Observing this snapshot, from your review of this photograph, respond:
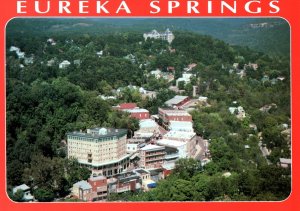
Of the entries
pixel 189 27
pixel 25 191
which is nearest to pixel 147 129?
pixel 189 27

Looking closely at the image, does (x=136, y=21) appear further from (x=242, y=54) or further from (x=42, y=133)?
(x=242, y=54)

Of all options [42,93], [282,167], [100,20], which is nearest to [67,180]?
[42,93]

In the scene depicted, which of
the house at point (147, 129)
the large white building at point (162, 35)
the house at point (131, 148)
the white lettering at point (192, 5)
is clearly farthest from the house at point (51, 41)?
the white lettering at point (192, 5)

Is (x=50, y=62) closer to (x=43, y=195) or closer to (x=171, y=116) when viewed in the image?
(x=171, y=116)

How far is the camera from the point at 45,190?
15.9 feet

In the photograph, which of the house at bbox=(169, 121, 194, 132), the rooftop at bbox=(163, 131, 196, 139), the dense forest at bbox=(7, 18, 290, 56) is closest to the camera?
the dense forest at bbox=(7, 18, 290, 56)

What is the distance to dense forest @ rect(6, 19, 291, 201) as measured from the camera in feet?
16.0

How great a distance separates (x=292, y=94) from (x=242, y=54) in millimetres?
1960

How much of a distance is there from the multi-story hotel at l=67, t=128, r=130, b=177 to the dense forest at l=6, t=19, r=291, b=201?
0.09 meters

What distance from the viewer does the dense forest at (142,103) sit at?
4.87m

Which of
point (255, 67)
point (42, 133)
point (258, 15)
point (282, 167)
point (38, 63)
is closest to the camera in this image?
point (258, 15)

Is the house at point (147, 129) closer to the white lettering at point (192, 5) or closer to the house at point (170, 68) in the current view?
the house at point (170, 68)

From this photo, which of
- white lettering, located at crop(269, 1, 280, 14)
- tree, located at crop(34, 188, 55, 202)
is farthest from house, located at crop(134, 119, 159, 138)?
white lettering, located at crop(269, 1, 280, 14)

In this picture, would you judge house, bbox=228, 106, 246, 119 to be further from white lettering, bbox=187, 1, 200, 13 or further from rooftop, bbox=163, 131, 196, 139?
white lettering, bbox=187, 1, 200, 13
